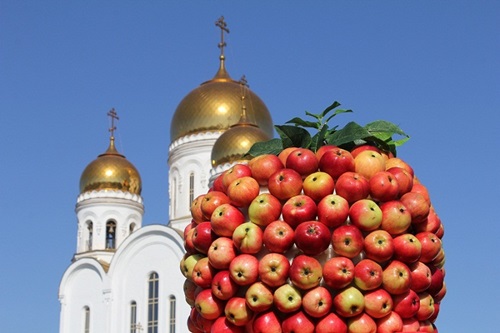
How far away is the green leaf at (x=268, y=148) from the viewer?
6.32 meters

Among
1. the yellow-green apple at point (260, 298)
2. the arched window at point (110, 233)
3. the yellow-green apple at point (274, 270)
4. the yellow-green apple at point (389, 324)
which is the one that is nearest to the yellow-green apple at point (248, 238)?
the yellow-green apple at point (274, 270)

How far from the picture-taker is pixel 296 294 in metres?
5.29

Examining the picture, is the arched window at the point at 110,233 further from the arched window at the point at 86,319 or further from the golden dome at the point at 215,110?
the golden dome at the point at 215,110

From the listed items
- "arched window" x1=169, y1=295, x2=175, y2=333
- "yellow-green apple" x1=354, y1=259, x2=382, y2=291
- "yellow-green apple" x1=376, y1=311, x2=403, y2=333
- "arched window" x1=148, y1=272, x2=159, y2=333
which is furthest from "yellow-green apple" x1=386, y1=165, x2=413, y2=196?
"arched window" x1=148, y1=272, x2=159, y2=333

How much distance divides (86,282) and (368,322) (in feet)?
82.4

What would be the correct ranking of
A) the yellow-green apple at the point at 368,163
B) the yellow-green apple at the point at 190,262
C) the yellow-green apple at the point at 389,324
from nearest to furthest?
the yellow-green apple at the point at 389,324 → the yellow-green apple at the point at 368,163 → the yellow-green apple at the point at 190,262

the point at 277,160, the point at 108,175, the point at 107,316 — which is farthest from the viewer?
the point at 108,175

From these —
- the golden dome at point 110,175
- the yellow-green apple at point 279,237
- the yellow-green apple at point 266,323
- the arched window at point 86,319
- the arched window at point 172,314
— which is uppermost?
the golden dome at point 110,175

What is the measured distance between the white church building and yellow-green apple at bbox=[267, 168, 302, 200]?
20.1 meters

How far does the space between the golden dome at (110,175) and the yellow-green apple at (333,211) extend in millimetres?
25556

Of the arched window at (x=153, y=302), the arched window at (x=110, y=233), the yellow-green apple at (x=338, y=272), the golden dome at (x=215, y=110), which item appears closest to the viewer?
the yellow-green apple at (x=338, y=272)

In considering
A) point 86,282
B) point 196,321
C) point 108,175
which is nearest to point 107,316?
point 86,282

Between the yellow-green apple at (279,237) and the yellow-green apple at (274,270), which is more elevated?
the yellow-green apple at (279,237)

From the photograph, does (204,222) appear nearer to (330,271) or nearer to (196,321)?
(196,321)
